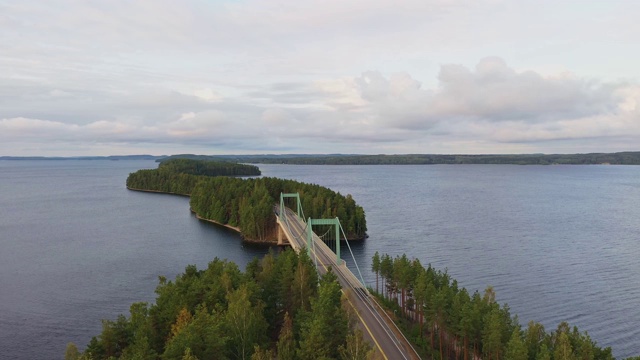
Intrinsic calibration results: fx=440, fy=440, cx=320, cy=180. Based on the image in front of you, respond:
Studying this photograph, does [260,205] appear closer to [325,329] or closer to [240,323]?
[240,323]

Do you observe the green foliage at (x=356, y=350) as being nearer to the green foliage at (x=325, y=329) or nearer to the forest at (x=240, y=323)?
the forest at (x=240, y=323)

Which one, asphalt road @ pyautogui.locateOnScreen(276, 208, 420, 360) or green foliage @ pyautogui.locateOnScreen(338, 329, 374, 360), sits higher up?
green foliage @ pyautogui.locateOnScreen(338, 329, 374, 360)

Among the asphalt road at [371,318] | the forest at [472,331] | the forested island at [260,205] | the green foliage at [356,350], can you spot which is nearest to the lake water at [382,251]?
the forested island at [260,205]

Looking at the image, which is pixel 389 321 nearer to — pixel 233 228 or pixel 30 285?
pixel 30 285

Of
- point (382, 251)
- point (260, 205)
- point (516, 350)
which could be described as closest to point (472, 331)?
point (516, 350)

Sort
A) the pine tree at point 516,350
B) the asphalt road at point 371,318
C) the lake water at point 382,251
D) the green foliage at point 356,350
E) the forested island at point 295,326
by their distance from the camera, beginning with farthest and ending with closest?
the lake water at point 382,251 < the asphalt road at point 371,318 < the forested island at point 295,326 < the pine tree at point 516,350 < the green foliage at point 356,350

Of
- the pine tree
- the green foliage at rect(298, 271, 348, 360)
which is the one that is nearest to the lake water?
the pine tree

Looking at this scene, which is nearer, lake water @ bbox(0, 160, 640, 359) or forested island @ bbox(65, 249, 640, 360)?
forested island @ bbox(65, 249, 640, 360)

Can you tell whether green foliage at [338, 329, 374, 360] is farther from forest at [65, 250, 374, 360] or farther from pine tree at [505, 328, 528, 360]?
pine tree at [505, 328, 528, 360]
